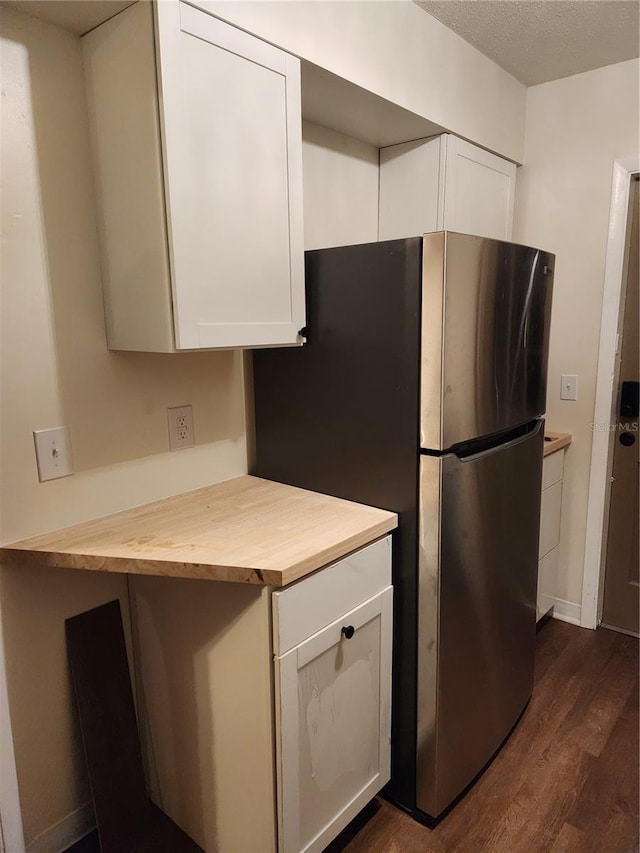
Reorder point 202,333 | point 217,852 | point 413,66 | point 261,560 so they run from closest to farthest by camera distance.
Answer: point 261,560 < point 202,333 < point 217,852 < point 413,66

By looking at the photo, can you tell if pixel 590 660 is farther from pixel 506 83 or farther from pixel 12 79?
pixel 12 79

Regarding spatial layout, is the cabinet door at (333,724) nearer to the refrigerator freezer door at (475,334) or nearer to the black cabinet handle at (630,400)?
A: the refrigerator freezer door at (475,334)

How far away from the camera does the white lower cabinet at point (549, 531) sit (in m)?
2.38

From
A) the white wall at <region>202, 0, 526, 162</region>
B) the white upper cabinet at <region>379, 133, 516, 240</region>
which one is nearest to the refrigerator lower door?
the white upper cabinet at <region>379, 133, 516, 240</region>

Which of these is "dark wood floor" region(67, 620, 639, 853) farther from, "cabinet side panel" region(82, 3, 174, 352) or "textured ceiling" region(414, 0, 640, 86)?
"textured ceiling" region(414, 0, 640, 86)

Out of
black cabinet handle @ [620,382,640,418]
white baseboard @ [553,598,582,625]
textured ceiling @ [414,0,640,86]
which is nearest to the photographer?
textured ceiling @ [414,0,640,86]

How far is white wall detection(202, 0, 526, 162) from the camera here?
A: 4.59ft

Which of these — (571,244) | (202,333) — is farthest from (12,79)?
(571,244)

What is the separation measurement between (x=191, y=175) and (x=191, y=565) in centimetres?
84

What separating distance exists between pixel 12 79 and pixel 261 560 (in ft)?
3.91

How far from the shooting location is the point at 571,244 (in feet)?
8.00

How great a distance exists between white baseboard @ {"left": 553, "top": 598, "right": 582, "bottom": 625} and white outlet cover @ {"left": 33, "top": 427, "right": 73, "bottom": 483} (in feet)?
7.53

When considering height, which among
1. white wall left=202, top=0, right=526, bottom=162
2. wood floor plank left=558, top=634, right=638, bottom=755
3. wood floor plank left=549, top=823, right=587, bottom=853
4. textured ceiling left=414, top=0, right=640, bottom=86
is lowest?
→ wood floor plank left=549, top=823, right=587, bottom=853

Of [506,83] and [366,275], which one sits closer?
[366,275]
